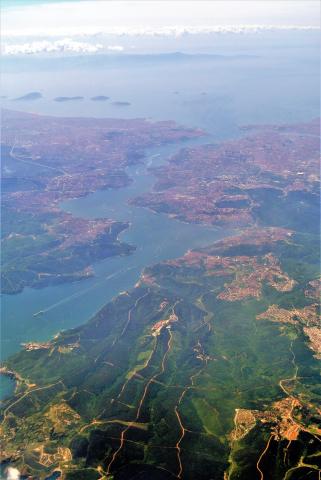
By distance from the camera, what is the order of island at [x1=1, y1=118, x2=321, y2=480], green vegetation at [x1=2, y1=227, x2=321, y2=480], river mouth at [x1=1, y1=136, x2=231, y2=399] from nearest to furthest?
green vegetation at [x1=2, y1=227, x2=321, y2=480]
island at [x1=1, y1=118, x2=321, y2=480]
river mouth at [x1=1, y1=136, x2=231, y2=399]

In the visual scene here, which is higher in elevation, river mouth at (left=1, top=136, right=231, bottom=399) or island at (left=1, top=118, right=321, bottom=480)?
island at (left=1, top=118, right=321, bottom=480)

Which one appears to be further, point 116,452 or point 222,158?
point 222,158

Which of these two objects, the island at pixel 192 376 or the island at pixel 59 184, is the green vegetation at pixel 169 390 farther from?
the island at pixel 59 184

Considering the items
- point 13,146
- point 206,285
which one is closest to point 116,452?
point 206,285

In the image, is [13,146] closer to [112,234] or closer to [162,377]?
[112,234]

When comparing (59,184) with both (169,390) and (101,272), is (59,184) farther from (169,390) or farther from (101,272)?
(169,390)

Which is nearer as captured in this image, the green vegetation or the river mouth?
the green vegetation

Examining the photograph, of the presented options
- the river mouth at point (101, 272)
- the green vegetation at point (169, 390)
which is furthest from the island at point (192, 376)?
the river mouth at point (101, 272)

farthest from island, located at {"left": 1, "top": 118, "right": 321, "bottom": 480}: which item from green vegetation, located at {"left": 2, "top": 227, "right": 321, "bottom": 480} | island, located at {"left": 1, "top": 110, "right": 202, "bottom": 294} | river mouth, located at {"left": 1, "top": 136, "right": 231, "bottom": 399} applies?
island, located at {"left": 1, "top": 110, "right": 202, "bottom": 294}

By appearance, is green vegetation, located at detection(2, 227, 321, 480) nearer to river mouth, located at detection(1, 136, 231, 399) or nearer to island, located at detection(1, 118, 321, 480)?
island, located at detection(1, 118, 321, 480)
